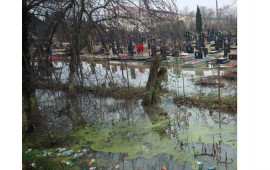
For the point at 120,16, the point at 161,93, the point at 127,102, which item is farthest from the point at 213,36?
the point at 120,16

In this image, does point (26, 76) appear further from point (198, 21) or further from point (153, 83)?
point (198, 21)

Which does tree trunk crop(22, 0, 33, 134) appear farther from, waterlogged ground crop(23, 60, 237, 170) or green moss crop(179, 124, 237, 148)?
→ green moss crop(179, 124, 237, 148)

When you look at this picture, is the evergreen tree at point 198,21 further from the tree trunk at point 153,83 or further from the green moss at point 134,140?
the green moss at point 134,140

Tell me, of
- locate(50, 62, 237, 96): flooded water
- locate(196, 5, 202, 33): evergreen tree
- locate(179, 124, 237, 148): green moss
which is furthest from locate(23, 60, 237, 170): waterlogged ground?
locate(196, 5, 202, 33): evergreen tree

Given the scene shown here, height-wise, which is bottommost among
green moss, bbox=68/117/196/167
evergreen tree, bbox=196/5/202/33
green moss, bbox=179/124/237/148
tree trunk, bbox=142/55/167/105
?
green moss, bbox=68/117/196/167

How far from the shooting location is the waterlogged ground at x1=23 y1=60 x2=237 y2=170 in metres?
3.52

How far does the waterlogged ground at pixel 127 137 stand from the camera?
11.6 ft

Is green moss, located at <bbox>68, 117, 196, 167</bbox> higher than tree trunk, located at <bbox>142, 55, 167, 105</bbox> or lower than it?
lower

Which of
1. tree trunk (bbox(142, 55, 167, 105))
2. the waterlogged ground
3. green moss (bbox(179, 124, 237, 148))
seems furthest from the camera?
tree trunk (bbox(142, 55, 167, 105))

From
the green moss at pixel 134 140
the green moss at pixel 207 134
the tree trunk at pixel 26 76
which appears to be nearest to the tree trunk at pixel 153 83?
the green moss at pixel 134 140

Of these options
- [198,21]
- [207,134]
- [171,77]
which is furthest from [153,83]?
[198,21]

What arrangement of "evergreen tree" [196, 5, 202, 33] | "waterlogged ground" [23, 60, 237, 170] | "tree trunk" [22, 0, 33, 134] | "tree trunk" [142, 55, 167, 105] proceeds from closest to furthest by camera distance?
"waterlogged ground" [23, 60, 237, 170] → "tree trunk" [22, 0, 33, 134] → "tree trunk" [142, 55, 167, 105] → "evergreen tree" [196, 5, 202, 33]

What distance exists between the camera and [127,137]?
439 cm

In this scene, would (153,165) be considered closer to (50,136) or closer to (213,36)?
(50,136)
